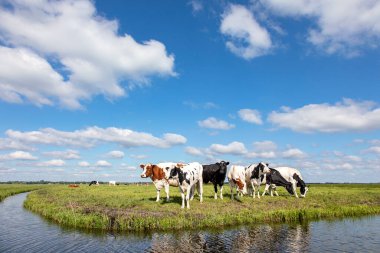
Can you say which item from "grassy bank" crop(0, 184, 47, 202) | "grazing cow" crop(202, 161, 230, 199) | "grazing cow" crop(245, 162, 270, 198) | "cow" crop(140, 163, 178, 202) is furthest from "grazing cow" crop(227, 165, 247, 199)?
"grassy bank" crop(0, 184, 47, 202)

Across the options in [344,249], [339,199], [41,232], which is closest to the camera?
[344,249]

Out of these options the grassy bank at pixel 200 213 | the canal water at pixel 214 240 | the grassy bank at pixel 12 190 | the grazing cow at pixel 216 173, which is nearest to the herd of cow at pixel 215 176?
the grazing cow at pixel 216 173

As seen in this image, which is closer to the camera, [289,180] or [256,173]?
[256,173]

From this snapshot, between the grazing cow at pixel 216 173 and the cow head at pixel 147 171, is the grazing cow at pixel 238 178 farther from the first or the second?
the cow head at pixel 147 171

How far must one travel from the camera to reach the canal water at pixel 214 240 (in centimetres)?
1670

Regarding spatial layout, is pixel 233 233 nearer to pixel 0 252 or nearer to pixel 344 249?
pixel 344 249

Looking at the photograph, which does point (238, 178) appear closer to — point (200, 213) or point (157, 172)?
point (157, 172)

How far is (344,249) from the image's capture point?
1625cm

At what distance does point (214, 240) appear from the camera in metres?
18.3

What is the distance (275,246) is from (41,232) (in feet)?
48.7

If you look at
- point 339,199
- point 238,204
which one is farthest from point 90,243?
point 339,199

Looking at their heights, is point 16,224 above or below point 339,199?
below

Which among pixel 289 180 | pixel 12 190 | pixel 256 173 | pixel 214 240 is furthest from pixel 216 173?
pixel 12 190

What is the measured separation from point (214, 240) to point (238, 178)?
498 inches
